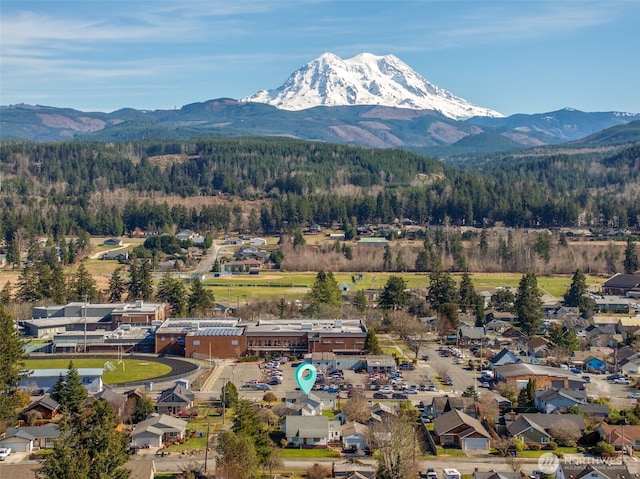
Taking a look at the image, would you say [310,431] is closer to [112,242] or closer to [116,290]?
[116,290]

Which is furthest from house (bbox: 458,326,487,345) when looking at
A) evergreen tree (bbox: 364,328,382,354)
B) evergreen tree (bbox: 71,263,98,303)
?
evergreen tree (bbox: 71,263,98,303)

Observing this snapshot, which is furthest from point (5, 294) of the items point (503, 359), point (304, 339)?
point (503, 359)

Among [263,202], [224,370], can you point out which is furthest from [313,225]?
[224,370]

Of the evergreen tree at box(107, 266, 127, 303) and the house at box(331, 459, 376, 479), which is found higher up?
the house at box(331, 459, 376, 479)

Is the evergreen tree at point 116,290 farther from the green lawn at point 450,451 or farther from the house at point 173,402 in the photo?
the green lawn at point 450,451

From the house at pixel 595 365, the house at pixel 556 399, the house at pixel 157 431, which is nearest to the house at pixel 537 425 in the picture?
the house at pixel 556 399

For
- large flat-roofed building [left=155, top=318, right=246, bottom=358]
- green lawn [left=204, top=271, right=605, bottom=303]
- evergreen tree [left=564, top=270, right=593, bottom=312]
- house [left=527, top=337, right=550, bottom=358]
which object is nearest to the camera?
house [left=527, top=337, right=550, bottom=358]

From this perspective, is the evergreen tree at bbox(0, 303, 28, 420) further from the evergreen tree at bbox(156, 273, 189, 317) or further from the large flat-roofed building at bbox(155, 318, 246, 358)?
the evergreen tree at bbox(156, 273, 189, 317)
